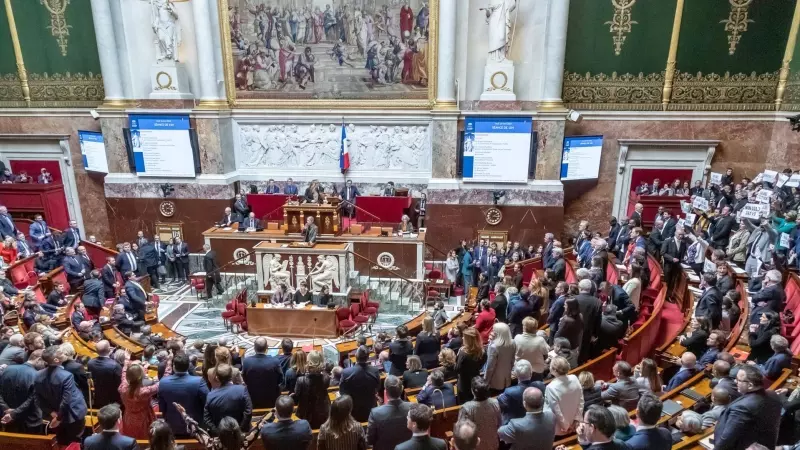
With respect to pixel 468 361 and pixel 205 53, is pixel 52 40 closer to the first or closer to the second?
pixel 205 53

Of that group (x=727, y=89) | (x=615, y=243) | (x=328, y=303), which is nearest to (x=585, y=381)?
(x=328, y=303)

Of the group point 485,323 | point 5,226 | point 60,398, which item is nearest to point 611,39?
point 485,323

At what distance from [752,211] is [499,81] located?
22.6 ft

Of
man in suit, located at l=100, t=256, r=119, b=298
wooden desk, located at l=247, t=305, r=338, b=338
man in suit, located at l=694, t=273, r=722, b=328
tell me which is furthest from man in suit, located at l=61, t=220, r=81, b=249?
man in suit, located at l=694, t=273, r=722, b=328

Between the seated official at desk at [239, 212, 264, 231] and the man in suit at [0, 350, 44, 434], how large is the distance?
29.8ft

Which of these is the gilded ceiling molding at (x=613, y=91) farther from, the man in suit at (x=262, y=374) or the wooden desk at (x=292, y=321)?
the man in suit at (x=262, y=374)

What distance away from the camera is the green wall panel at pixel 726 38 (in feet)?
44.0

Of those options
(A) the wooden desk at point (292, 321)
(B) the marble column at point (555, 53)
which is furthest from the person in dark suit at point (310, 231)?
(B) the marble column at point (555, 53)

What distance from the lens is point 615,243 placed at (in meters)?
12.2

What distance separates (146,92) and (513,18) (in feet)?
35.4

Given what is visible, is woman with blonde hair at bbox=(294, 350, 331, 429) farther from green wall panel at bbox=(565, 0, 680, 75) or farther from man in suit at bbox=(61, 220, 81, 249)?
green wall panel at bbox=(565, 0, 680, 75)

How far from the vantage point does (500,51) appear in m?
13.8

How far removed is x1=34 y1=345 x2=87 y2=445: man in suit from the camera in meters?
5.16

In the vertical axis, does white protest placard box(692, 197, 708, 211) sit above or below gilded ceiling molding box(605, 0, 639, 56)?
below
